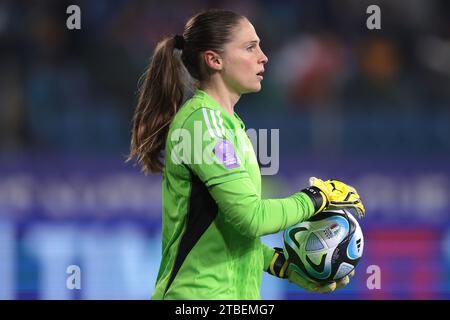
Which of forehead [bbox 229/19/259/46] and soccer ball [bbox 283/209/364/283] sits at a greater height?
forehead [bbox 229/19/259/46]

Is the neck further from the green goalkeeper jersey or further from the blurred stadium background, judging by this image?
the blurred stadium background

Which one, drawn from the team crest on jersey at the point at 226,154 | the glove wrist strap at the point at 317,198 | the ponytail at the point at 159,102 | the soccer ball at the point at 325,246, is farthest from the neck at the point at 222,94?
the soccer ball at the point at 325,246

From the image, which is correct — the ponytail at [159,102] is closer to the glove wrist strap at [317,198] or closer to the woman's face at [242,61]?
the woman's face at [242,61]

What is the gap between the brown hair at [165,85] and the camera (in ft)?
11.4

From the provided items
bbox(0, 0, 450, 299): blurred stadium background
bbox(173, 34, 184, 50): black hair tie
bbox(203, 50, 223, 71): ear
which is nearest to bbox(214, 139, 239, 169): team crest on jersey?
bbox(203, 50, 223, 71): ear

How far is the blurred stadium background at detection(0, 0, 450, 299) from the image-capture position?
6.40 meters

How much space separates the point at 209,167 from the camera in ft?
10.6

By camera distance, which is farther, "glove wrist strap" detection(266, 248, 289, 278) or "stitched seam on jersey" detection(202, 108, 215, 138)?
"glove wrist strap" detection(266, 248, 289, 278)

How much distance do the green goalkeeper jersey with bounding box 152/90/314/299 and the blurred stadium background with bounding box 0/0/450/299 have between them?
2.70 m

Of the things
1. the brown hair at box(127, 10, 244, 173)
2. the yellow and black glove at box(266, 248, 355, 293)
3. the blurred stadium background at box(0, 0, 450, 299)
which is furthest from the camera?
the blurred stadium background at box(0, 0, 450, 299)

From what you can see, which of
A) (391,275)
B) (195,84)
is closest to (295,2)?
(391,275)

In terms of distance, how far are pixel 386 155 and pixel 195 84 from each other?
4.68 metres

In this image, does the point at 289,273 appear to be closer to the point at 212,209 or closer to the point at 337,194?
the point at 337,194
